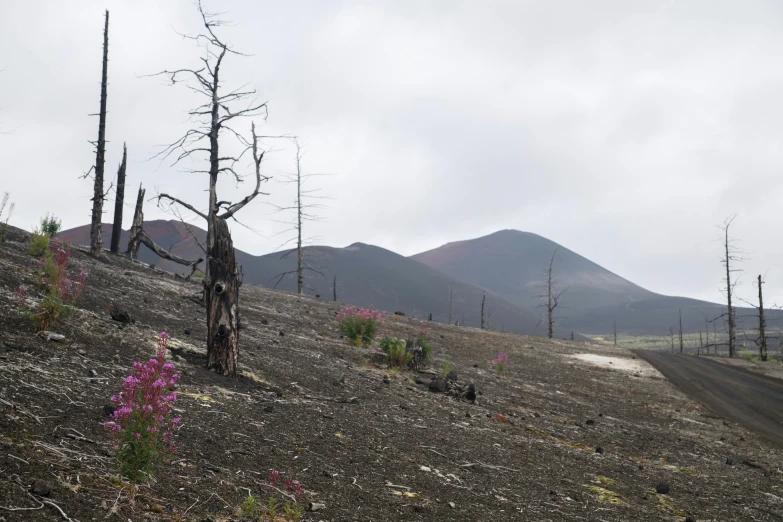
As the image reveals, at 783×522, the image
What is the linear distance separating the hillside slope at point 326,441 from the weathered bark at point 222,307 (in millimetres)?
364

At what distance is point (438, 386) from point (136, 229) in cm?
1746

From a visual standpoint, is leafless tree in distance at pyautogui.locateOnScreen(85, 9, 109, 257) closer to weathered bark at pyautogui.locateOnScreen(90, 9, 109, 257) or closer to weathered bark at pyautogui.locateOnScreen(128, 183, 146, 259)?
weathered bark at pyautogui.locateOnScreen(90, 9, 109, 257)

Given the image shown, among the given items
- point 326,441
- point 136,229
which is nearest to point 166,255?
point 136,229

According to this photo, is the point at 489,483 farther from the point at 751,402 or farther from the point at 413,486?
the point at 751,402

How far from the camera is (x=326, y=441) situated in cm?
712

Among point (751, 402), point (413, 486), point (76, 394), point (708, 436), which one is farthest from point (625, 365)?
point (76, 394)

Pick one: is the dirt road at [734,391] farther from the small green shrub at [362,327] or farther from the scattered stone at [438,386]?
the small green shrub at [362,327]

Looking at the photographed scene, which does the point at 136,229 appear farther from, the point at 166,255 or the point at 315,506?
the point at 315,506

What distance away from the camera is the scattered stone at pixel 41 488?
157 inches

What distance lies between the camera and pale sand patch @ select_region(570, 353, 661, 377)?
2548cm

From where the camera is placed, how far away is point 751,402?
18.9 m

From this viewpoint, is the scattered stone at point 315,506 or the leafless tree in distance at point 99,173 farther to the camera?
the leafless tree in distance at point 99,173

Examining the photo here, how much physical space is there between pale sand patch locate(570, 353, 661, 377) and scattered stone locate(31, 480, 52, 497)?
24.6m

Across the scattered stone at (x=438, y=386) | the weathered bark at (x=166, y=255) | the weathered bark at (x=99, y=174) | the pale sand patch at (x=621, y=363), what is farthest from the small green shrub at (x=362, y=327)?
the pale sand patch at (x=621, y=363)
